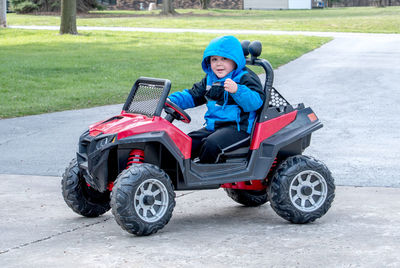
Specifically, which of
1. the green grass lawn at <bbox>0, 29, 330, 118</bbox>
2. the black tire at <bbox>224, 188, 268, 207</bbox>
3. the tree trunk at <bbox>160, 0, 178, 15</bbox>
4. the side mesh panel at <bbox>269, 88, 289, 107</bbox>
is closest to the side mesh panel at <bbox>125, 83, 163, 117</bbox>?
the side mesh panel at <bbox>269, 88, 289, 107</bbox>

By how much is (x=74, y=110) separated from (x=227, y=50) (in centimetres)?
672

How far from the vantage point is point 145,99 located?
527cm

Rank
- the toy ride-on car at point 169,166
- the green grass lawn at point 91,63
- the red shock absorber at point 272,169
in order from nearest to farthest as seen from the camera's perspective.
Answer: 1. the toy ride-on car at point 169,166
2. the red shock absorber at point 272,169
3. the green grass lawn at point 91,63

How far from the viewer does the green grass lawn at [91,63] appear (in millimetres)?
12918

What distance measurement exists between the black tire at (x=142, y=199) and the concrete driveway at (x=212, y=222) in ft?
0.34

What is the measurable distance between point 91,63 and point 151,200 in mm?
14477

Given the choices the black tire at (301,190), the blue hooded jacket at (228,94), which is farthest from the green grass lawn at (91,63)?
the black tire at (301,190)

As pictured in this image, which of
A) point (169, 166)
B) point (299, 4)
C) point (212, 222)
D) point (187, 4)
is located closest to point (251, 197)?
point (212, 222)

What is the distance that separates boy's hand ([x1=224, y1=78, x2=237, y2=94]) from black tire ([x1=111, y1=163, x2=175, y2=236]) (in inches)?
27.0

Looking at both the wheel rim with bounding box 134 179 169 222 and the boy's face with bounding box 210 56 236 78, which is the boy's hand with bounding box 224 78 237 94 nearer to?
the boy's face with bounding box 210 56 236 78

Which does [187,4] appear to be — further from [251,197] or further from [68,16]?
[251,197]

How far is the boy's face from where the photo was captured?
5223mm

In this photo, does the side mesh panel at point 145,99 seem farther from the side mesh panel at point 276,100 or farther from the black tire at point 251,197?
the black tire at point 251,197

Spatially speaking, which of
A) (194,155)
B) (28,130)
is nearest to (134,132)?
(194,155)
